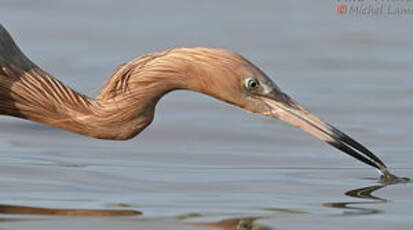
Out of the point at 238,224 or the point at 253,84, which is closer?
the point at 238,224

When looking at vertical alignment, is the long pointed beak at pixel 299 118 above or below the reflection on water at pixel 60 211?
above

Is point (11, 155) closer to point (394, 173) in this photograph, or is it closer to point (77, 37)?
point (394, 173)

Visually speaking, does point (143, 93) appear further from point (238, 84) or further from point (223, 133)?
point (223, 133)

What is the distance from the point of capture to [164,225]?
9.98 m

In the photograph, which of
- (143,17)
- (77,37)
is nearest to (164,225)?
(77,37)

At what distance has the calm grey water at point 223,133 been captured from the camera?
10625 mm

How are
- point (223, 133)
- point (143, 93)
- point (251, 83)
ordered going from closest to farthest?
point (251, 83) → point (143, 93) → point (223, 133)

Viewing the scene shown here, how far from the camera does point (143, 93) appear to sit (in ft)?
34.8

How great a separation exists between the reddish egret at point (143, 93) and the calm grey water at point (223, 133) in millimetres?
539

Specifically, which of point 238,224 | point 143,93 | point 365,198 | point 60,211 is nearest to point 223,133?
point 365,198

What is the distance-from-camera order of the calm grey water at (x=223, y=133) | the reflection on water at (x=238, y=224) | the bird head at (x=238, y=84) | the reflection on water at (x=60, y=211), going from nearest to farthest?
1. the reflection on water at (x=238, y=224)
2. the reflection on water at (x=60, y=211)
3. the bird head at (x=238, y=84)
4. the calm grey water at (x=223, y=133)

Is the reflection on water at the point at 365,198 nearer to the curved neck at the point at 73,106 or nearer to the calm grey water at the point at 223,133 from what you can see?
the calm grey water at the point at 223,133

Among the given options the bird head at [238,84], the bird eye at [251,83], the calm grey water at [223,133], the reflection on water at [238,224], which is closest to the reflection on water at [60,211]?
the calm grey water at [223,133]

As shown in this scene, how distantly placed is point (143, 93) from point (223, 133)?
131 inches
